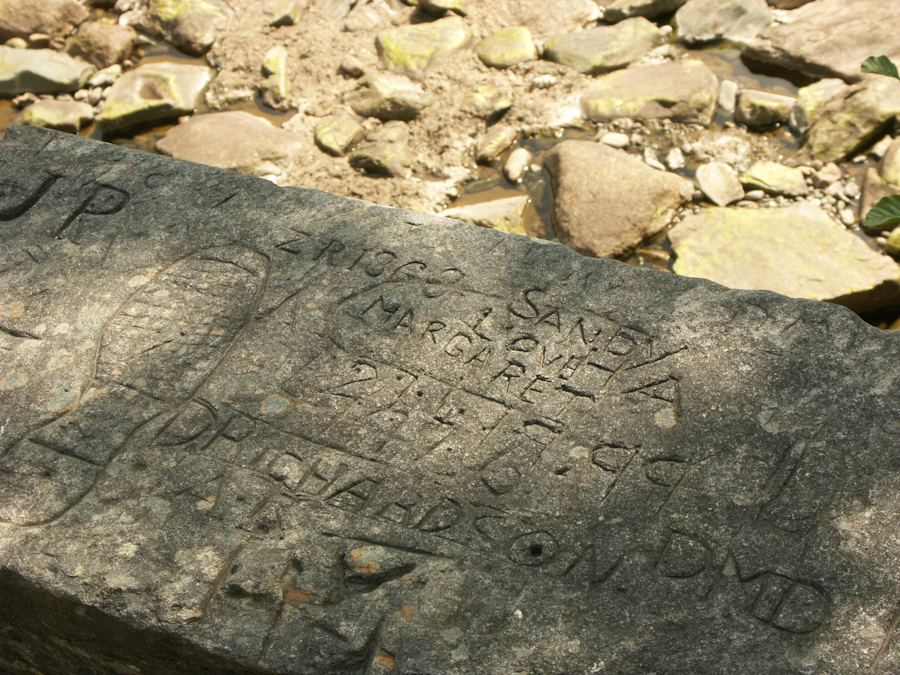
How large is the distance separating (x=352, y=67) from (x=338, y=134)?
51 cm

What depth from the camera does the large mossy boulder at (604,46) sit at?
12.4 feet

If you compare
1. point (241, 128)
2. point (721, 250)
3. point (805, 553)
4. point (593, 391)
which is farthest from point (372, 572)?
point (241, 128)

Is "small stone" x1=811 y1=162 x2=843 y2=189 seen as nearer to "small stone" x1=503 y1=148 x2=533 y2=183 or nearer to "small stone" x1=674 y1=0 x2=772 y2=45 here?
"small stone" x1=674 y1=0 x2=772 y2=45

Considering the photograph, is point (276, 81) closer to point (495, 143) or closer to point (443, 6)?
point (443, 6)

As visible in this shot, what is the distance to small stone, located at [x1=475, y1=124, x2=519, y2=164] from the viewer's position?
11.3 feet

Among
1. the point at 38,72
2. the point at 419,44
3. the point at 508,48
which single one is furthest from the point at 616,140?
the point at 38,72

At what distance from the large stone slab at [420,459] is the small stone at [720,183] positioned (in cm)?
138

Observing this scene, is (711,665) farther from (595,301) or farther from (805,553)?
(595,301)

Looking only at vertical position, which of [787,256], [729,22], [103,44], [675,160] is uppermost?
[729,22]

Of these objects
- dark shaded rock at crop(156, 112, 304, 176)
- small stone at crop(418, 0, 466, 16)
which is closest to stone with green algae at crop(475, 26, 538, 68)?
small stone at crop(418, 0, 466, 16)

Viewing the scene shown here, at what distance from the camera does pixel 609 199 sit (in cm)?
308

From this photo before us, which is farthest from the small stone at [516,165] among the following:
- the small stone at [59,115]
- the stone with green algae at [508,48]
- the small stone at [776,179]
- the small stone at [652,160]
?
the small stone at [59,115]

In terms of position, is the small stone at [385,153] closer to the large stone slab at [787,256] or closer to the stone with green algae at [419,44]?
the stone with green algae at [419,44]

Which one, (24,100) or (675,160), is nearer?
(675,160)
